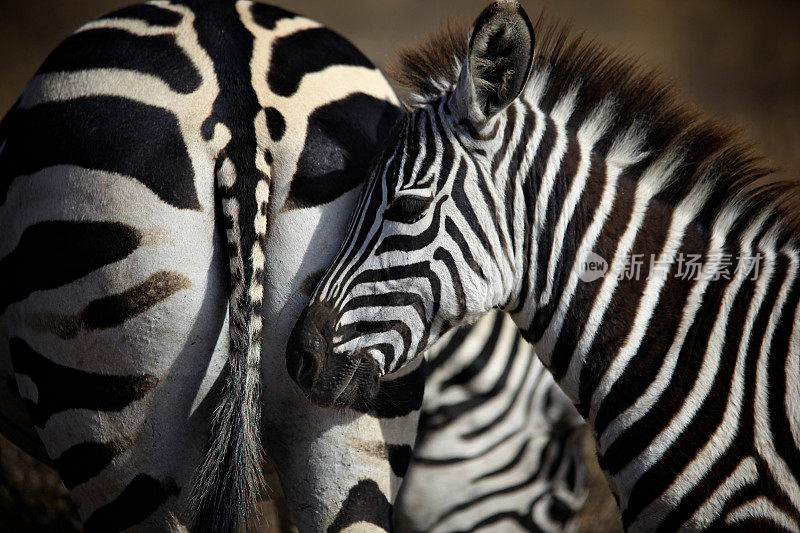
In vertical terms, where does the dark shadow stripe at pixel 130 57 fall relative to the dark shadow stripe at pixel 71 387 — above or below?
above

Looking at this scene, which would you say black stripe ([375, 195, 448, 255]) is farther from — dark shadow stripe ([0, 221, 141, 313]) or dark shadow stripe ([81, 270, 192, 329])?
dark shadow stripe ([0, 221, 141, 313])

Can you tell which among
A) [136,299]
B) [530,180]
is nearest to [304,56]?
[530,180]

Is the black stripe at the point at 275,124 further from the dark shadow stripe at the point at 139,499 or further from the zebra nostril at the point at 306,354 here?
the dark shadow stripe at the point at 139,499

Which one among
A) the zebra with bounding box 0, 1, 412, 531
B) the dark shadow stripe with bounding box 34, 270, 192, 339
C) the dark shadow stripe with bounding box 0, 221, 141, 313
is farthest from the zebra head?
the dark shadow stripe with bounding box 0, 221, 141, 313

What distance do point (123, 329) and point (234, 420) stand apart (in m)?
0.49

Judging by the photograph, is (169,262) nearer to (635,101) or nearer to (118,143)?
(118,143)

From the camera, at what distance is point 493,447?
11.3 ft

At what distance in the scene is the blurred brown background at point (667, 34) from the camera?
10.1 meters

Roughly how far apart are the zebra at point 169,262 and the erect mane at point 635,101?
21.1 inches

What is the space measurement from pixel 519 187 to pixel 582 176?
25cm

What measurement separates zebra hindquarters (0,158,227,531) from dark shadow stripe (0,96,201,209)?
0.12ft

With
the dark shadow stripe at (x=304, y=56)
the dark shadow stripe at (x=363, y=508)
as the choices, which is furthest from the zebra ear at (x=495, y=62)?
the dark shadow stripe at (x=363, y=508)

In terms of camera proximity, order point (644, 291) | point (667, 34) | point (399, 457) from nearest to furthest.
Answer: point (644, 291) → point (399, 457) → point (667, 34)

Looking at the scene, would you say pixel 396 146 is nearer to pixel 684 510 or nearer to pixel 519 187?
pixel 519 187
